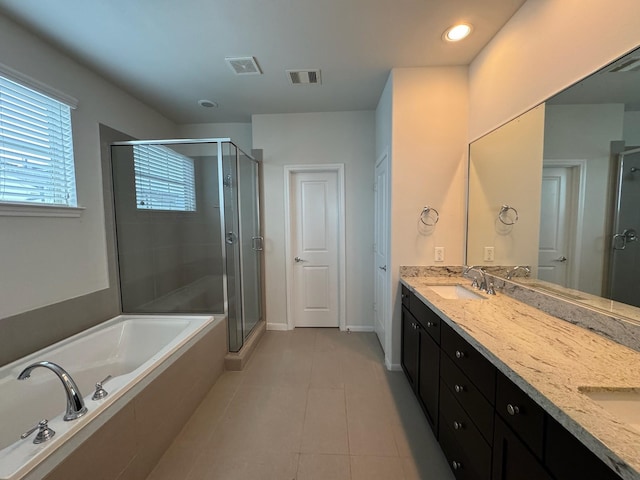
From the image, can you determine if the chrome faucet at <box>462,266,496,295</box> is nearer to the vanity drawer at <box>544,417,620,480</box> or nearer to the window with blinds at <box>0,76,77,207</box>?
the vanity drawer at <box>544,417,620,480</box>

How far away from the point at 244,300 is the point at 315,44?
7.79 ft

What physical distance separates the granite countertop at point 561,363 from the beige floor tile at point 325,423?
1.02m

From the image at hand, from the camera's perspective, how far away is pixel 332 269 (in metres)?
3.31

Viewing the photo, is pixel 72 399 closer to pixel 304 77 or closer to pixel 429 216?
pixel 429 216

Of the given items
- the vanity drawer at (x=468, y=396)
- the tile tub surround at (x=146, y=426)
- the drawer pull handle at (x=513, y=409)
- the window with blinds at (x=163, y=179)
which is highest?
the window with blinds at (x=163, y=179)

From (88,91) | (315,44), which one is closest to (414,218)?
(315,44)

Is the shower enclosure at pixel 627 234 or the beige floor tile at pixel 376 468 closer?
the shower enclosure at pixel 627 234

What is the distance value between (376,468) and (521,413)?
0.97 m

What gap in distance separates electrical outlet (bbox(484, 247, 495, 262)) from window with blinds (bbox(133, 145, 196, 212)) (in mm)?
2835

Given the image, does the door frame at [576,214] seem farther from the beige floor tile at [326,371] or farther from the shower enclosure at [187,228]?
the shower enclosure at [187,228]

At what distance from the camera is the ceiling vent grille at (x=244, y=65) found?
6.72 ft

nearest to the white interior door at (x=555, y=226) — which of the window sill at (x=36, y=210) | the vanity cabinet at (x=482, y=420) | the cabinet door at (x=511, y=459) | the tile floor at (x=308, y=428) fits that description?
the vanity cabinet at (x=482, y=420)

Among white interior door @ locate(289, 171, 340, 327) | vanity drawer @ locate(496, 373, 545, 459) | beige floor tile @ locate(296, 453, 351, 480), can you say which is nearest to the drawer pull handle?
vanity drawer @ locate(496, 373, 545, 459)

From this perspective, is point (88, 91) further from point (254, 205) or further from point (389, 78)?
point (389, 78)
